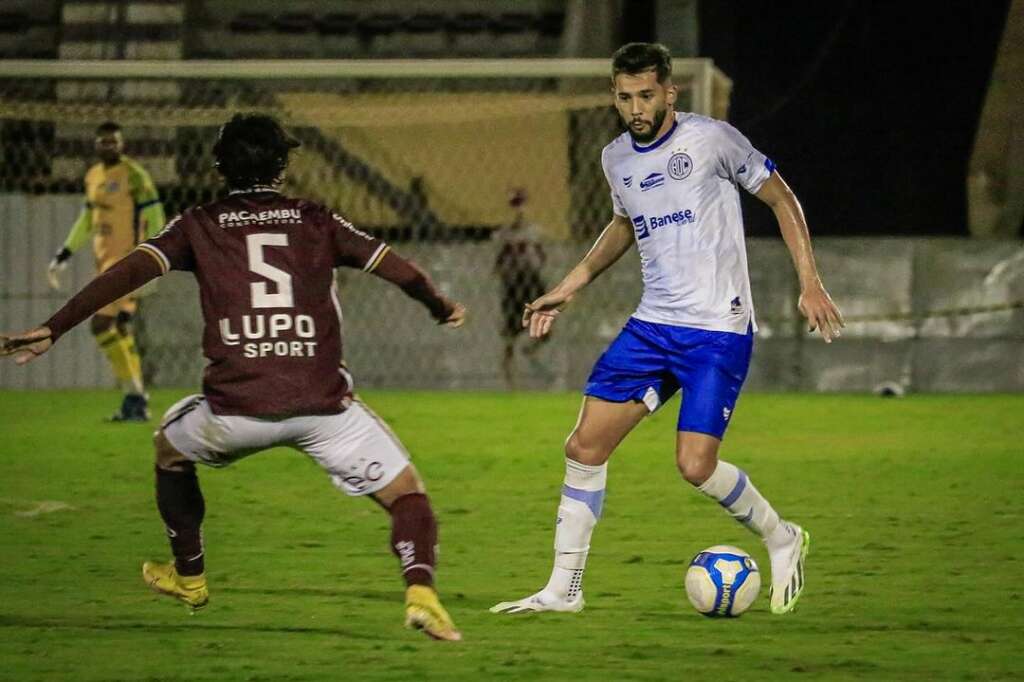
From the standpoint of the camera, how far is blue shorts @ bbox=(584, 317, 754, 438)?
672cm

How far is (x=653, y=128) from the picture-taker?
22.2 feet

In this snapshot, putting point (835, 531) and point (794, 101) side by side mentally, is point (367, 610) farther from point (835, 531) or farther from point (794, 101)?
point (794, 101)

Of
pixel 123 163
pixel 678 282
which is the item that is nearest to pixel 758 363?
pixel 123 163

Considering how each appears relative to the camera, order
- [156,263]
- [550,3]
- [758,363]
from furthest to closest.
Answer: [550,3] → [758,363] → [156,263]

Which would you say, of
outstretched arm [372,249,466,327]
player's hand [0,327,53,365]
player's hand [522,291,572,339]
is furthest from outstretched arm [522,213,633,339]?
player's hand [0,327,53,365]

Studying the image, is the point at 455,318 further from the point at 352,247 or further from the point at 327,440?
the point at 327,440

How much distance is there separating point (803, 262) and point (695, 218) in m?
0.43

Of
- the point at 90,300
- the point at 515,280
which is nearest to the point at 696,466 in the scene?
the point at 90,300

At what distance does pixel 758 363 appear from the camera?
A: 1819 cm

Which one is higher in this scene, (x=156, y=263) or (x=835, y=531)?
(x=156, y=263)

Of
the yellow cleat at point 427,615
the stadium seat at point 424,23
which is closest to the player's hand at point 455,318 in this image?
the yellow cleat at point 427,615

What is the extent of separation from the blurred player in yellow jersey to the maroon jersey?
27.6 ft

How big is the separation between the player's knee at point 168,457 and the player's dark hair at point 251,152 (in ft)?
2.92

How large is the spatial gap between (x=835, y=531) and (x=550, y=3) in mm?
15007
